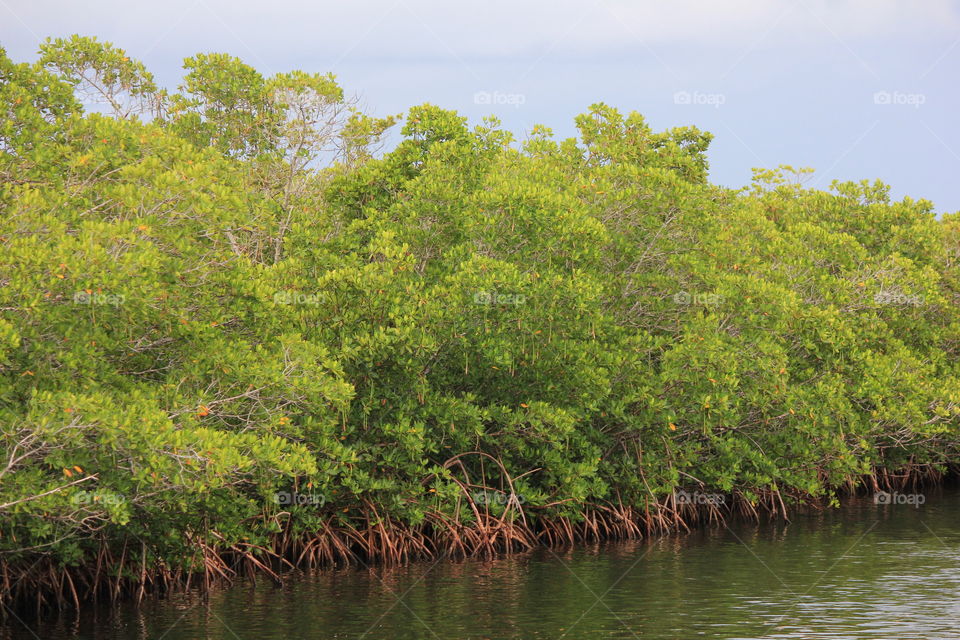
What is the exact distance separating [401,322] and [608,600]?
5.33 meters

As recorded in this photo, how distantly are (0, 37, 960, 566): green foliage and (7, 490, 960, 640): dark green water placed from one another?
1.19 m

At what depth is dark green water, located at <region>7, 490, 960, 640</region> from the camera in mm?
15000

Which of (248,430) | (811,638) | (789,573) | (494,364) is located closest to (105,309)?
(248,430)

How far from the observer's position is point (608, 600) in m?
17.0

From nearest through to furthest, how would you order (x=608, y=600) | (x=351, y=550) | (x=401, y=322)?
1. (x=608, y=600)
2. (x=401, y=322)
3. (x=351, y=550)

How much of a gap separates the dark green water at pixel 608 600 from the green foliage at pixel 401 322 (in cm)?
119

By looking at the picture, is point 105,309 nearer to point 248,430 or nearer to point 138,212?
point 138,212

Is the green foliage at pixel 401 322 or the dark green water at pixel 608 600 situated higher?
the green foliage at pixel 401 322

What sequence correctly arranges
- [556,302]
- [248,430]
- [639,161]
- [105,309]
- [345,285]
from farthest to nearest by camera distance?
[639,161] < [556,302] < [345,285] < [248,430] < [105,309]

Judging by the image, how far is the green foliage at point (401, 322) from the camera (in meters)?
14.0

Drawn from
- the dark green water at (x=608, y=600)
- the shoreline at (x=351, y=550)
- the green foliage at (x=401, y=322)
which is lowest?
the dark green water at (x=608, y=600)

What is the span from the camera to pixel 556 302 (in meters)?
19.7

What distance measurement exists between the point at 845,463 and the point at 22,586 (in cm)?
1706

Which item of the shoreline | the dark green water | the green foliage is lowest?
the dark green water
